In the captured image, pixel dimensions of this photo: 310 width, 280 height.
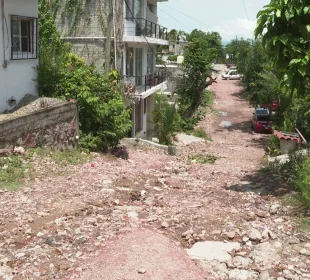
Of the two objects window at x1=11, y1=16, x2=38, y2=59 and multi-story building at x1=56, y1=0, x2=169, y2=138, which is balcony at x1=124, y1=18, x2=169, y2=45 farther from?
window at x1=11, y1=16, x2=38, y2=59

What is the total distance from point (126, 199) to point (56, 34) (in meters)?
11.4

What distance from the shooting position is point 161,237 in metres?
7.00

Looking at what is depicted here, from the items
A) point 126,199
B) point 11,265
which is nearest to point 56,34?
point 126,199

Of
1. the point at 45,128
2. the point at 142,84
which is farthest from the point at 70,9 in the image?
the point at 45,128

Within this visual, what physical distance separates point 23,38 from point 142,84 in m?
8.86

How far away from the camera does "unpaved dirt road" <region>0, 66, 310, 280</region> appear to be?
597 cm

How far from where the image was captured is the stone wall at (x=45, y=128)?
10.4 meters

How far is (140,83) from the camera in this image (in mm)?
21391

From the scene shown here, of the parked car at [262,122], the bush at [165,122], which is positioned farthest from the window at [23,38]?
the parked car at [262,122]

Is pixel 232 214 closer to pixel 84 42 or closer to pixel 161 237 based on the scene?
pixel 161 237

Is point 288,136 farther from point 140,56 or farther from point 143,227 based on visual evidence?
point 143,227

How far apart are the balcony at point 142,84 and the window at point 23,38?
5605mm

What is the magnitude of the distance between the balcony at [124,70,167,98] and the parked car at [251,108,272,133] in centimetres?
732

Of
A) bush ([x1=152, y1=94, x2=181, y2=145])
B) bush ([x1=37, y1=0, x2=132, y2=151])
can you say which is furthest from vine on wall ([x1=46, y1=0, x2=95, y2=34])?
bush ([x1=152, y1=94, x2=181, y2=145])
